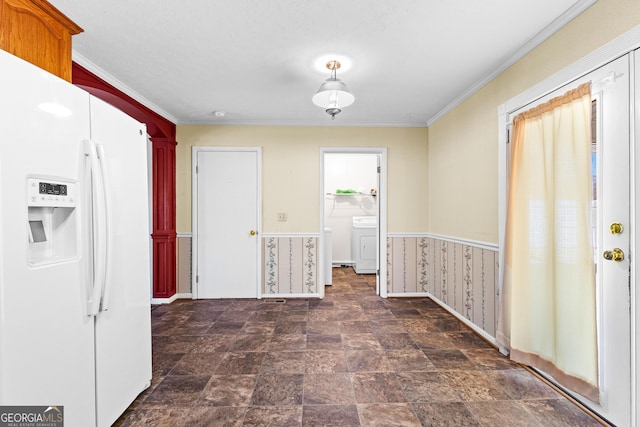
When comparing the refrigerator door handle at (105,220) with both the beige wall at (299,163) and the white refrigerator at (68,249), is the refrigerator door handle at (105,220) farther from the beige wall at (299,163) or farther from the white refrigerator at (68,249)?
the beige wall at (299,163)

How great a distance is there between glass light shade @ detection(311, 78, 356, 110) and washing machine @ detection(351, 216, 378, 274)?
340 centimetres

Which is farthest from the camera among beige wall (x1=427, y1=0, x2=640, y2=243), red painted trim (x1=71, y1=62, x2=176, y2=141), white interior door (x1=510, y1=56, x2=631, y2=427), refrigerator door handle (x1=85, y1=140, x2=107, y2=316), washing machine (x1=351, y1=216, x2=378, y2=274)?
washing machine (x1=351, y1=216, x2=378, y2=274)

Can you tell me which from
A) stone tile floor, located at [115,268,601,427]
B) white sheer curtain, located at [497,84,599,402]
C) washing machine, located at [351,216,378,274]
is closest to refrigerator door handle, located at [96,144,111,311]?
stone tile floor, located at [115,268,601,427]

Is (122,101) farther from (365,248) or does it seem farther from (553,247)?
(365,248)

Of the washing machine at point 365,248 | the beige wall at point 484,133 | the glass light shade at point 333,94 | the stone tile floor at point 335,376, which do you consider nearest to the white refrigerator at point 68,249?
the stone tile floor at point 335,376

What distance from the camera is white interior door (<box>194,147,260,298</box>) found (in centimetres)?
389

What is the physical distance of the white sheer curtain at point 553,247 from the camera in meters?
1.66

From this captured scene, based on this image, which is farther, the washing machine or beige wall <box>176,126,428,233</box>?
the washing machine

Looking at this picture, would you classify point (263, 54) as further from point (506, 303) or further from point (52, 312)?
point (506, 303)

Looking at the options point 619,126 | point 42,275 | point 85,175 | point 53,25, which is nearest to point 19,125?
point 85,175

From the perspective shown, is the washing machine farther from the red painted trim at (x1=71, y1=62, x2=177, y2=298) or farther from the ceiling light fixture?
the ceiling light fixture

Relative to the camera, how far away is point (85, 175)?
1351 millimetres

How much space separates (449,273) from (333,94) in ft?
7.70

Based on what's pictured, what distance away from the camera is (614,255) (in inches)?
60.5
